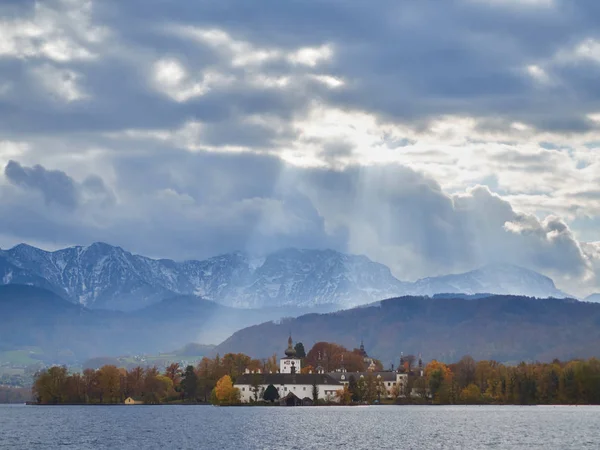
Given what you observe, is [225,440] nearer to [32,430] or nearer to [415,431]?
[415,431]

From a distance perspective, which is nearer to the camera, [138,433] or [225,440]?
[225,440]

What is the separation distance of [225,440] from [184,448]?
12662 millimetres

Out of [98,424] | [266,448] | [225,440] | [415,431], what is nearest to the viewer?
[266,448]

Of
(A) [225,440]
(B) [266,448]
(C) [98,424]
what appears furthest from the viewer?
(C) [98,424]

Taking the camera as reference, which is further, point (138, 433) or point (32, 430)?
point (32, 430)

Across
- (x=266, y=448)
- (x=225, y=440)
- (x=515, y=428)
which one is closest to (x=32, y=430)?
(x=225, y=440)

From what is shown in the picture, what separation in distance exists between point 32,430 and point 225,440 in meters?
44.1

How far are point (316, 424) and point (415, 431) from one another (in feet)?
82.8

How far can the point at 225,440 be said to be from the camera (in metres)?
144

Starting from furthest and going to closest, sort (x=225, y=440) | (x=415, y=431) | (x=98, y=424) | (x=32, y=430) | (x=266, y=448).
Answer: (x=98, y=424) → (x=32, y=430) → (x=415, y=431) → (x=225, y=440) → (x=266, y=448)

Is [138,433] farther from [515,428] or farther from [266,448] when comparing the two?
[515,428]

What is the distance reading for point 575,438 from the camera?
449ft

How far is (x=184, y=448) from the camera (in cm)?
13175

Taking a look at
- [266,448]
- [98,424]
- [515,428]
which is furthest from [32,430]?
[515,428]
